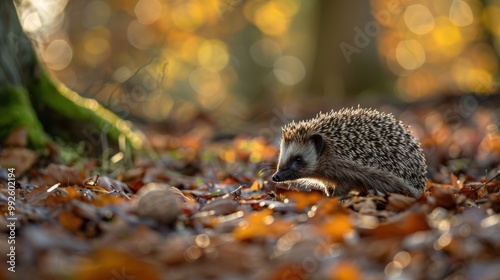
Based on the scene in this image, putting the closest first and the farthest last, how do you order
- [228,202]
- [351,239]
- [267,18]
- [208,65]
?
[351,239], [228,202], [267,18], [208,65]

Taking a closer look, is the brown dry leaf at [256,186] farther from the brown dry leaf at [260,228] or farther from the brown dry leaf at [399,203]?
the brown dry leaf at [260,228]

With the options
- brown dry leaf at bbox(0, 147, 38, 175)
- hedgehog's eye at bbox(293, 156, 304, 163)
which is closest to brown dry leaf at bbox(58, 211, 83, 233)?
brown dry leaf at bbox(0, 147, 38, 175)

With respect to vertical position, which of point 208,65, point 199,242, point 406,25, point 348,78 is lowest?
point 208,65

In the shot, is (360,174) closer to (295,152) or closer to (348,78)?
(295,152)

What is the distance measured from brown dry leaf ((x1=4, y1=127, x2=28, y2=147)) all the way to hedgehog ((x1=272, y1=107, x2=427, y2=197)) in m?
2.78

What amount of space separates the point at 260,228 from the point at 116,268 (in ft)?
2.95

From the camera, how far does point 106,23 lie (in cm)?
3297

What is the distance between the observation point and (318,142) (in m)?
6.01

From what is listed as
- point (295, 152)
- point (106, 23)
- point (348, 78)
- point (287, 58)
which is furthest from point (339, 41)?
point (287, 58)

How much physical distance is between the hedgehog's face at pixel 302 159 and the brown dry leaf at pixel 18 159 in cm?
256

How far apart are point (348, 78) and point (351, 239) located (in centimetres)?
1390

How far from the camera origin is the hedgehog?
5562 millimetres

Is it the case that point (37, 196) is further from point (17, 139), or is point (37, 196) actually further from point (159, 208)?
point (17, 139)

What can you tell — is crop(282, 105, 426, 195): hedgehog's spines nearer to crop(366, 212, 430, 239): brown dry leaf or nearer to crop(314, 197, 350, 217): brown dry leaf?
crop(314, 197, 350, 217): brown dry leaf
